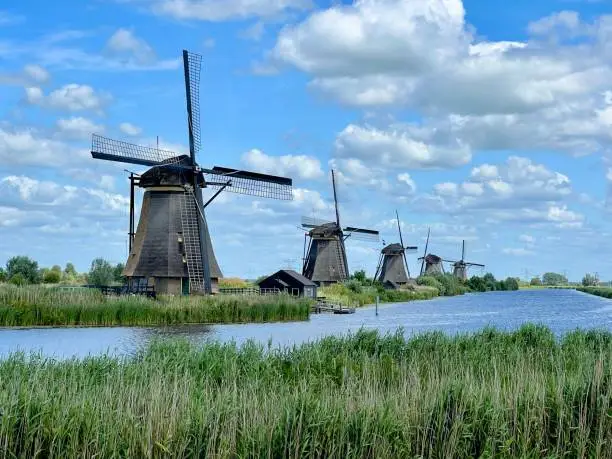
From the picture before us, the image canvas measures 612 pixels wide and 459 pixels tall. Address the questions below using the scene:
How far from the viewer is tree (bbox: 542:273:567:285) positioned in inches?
6994

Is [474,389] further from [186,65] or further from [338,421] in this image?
[186,65]

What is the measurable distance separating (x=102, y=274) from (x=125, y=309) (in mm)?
26696

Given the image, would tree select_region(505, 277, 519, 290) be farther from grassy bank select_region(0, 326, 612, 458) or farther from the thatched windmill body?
grassy bank select_region(0, 326, 612, 458)

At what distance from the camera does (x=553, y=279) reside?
181 metres

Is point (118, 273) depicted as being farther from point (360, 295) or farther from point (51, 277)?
point (360, 295)

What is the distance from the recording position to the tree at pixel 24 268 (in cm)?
5703

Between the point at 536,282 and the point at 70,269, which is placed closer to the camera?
the point at 70,269

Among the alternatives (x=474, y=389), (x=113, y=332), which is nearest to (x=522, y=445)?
(x=474, y=389)

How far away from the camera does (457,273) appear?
4205 inches

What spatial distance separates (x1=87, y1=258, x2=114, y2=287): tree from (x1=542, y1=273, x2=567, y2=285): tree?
5265 inches

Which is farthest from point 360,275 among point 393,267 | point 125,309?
point 125,309

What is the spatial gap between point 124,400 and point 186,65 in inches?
1108

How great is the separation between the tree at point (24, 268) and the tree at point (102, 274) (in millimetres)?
4273

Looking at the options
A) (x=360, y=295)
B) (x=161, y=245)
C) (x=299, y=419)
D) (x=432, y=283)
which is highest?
(x=161, y=245)
